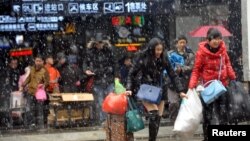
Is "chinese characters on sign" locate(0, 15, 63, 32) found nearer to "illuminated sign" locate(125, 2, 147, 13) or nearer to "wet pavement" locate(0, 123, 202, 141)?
"illuminated sign" locate(125, 2, 147, 13)

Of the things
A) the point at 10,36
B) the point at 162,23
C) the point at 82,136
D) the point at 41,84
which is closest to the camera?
the point at 82,136

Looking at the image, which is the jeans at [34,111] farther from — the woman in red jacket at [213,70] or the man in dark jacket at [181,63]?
the woman in red jacket at [213,70]

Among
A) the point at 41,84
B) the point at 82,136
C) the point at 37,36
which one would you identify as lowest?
the point at 82,136

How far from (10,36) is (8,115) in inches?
84.9

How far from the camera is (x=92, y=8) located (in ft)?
43.0

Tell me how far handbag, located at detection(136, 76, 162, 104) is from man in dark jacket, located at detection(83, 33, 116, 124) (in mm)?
3732

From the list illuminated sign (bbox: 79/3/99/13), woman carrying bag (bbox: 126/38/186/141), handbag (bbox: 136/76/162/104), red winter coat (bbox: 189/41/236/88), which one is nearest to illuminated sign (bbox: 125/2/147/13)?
illuminated sign (bbox: 79/3/99/13)

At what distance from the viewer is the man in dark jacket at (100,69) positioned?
12.8m

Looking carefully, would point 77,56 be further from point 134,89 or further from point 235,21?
point 134,89

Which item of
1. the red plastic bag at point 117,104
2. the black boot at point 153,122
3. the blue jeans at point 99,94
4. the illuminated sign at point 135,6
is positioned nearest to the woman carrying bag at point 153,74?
the black boot at point 153,122

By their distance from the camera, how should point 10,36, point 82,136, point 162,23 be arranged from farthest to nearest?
point 162,23 → point 10,36 → point 82,136

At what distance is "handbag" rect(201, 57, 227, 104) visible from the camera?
8.84 meters

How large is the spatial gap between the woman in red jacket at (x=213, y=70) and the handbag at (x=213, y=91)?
0.16 meters

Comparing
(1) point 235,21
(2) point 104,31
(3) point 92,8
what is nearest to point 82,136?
(3) point 92,8
